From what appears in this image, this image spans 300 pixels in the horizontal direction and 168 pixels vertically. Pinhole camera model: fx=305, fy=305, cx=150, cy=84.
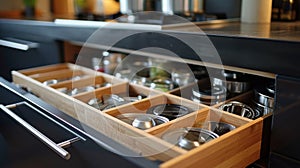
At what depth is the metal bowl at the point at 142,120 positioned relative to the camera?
698mm

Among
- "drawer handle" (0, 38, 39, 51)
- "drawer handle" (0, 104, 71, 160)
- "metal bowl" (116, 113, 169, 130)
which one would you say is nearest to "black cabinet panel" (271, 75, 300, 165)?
"metal bowl" (116, 113, 169, 130)

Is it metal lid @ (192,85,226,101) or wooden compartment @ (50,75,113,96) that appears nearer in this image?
metal lid @ (192,85,226,101)

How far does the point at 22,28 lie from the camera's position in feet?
4.80

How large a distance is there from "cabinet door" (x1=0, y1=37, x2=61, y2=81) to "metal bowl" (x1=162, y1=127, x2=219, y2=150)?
0.87 metres

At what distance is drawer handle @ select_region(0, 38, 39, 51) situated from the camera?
1.41 m

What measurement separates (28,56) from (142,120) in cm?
102

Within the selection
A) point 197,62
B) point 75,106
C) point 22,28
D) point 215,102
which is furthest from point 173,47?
point 22,28

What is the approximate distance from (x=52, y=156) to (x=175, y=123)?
29cm

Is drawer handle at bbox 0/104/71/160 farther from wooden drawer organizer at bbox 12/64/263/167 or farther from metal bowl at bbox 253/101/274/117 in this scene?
metal bowl at bbox 253/101/274/117

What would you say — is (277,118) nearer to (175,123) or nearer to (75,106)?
(175,123)

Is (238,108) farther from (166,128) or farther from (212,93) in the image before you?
(166,128)

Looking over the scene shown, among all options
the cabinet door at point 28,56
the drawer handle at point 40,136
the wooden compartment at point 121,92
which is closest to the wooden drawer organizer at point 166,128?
the wooden compartment at point 121,92

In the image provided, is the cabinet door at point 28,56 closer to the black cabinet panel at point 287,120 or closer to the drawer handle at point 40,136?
the drawer handle at point 40,136

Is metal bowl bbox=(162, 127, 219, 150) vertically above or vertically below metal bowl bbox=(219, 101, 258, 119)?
below
